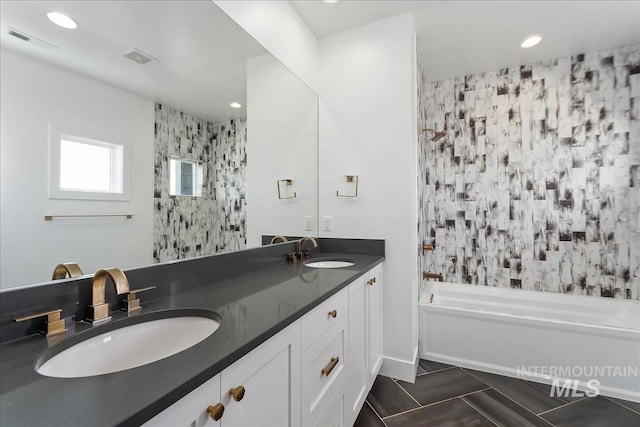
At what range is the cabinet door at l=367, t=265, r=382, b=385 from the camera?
5.91 feet

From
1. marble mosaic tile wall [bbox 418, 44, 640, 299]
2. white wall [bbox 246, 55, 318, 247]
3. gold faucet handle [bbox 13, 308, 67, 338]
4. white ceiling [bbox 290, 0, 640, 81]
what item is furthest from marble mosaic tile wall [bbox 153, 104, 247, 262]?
marble mosaic tile wall [bbox 418, 44, 640, 299]

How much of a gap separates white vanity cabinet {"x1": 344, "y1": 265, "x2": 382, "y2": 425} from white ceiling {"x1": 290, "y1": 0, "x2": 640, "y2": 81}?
6.09ft

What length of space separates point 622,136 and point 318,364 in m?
3.28

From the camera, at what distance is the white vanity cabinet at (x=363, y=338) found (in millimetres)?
1484

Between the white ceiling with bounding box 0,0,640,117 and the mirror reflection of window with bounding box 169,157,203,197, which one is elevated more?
the white ceiling with bounding box 0,0,640,117

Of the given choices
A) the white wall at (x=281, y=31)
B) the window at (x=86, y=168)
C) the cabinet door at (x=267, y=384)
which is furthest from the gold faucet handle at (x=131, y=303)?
the white wall at (x=281, y=31)

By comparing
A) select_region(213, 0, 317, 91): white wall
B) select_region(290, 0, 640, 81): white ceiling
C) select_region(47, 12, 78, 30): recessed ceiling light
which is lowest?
select_region(47, 12, 78, 30): recessed ceiling light

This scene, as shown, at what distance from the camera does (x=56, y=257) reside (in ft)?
2.75

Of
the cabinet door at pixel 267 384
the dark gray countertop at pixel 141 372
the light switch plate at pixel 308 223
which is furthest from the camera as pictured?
the light switch plate at pixel 308 223

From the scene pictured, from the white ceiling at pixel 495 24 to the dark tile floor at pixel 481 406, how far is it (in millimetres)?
2664

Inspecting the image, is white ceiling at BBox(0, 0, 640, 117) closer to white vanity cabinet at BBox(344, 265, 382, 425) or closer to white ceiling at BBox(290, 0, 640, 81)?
white ceiling at BBox(290, 0, 640, 81)

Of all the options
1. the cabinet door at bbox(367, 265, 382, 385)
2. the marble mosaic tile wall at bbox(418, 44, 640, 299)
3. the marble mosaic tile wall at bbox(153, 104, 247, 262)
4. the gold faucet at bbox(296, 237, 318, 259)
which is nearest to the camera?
the marble mosaic tile wall at bbox(153, 104, 247, 262)

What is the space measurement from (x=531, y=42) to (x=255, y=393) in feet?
10.6

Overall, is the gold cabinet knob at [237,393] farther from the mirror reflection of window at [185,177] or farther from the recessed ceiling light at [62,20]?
the recessed ceiling light at [62,20]
